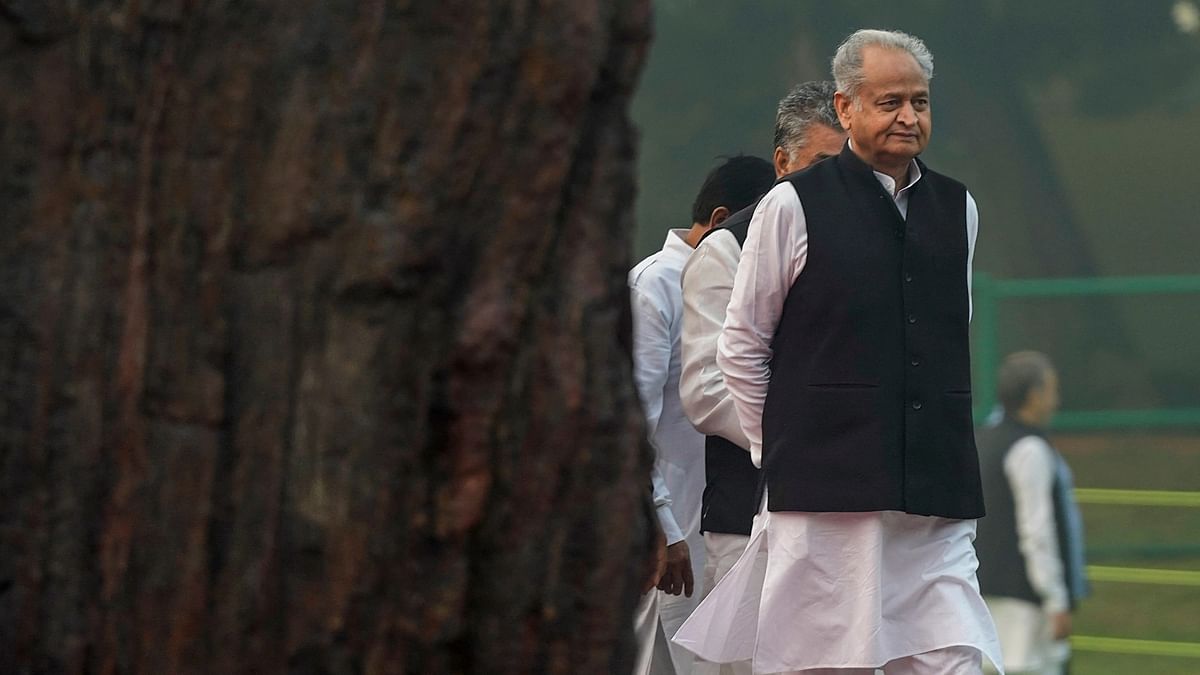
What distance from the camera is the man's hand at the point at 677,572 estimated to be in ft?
16.1

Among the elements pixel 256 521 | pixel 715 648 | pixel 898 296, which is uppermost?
pixel 898 296

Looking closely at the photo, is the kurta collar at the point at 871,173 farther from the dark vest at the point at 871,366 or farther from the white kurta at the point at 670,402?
the white kurta at the point at 670,402

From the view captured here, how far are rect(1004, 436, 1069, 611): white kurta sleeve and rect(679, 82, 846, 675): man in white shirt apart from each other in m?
1.96

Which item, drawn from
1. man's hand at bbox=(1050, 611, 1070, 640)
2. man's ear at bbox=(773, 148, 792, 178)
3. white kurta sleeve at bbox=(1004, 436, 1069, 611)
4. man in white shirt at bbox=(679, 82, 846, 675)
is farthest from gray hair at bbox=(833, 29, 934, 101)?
man's hand at bbox=(1050, 611, 1070, 640)

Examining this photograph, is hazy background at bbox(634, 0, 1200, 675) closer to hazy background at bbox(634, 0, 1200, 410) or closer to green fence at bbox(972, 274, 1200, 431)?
hazy background at bbox(634, 0, 1200, 410)

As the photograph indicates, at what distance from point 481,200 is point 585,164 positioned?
0.14m

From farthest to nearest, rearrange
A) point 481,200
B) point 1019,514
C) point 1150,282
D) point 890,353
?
point 1150,282 < point 1019,514 < point 890,353 < point 481,200

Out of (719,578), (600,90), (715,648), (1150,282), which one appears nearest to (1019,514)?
(719,578)

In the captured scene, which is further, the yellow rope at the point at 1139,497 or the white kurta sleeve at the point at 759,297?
the yellow rope at the point at 1139,497

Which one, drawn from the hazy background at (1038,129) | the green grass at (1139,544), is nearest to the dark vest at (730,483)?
the green grass at (1139,544)

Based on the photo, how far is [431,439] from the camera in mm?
2166

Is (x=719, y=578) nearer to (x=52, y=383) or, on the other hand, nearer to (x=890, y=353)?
(x=890, y=353)

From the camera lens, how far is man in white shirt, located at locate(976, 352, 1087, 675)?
21.4 ft

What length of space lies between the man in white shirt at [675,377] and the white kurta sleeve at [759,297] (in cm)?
68
